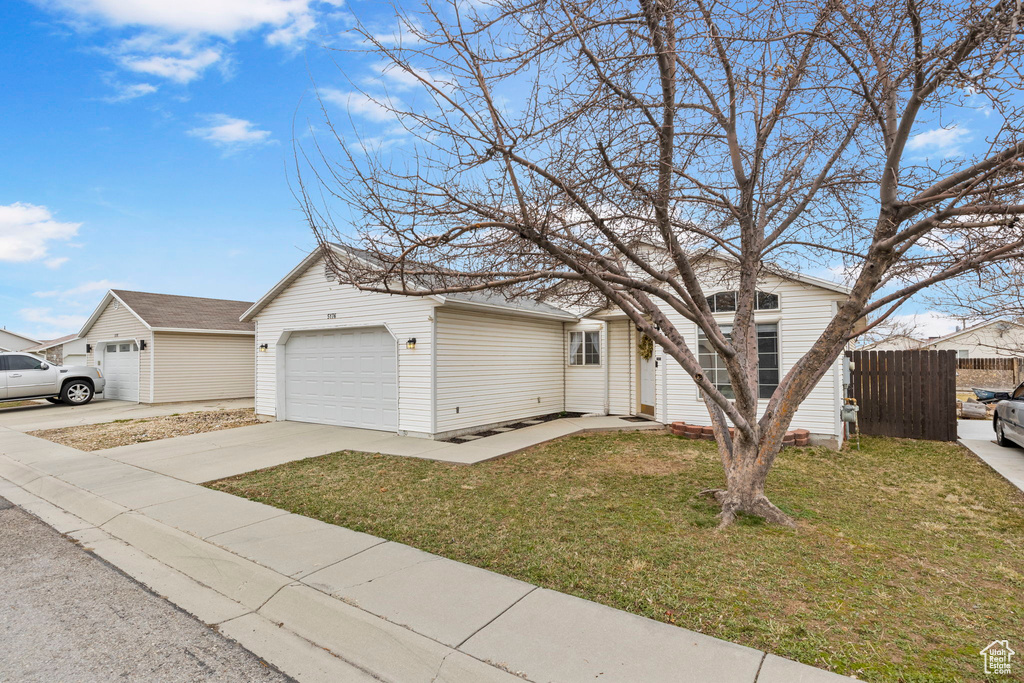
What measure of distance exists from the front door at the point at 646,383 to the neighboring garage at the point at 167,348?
15590 millimetres

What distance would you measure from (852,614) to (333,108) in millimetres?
5348

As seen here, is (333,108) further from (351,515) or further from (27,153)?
(27,153)

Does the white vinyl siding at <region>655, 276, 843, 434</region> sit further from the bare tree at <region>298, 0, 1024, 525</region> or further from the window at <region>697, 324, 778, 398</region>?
the bare tree at <region>298, 0, 1024, 525</region>

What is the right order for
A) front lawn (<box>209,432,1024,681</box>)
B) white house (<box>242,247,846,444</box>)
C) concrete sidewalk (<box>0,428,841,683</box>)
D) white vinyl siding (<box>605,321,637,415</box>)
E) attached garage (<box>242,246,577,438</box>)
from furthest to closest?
white vinyl siding (<box>605,321,637,415</box>) → attached garage (<box>242,246,577,438</box>) → white house (<box>242,247,846,444</box>) → front lawn (<box>209,432,1024,681</box>) → concrete sidewalk (<box>0,428,841,683</box>)

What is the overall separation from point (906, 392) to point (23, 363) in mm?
24692

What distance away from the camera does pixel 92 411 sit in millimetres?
15266

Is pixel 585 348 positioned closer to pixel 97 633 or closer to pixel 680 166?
pixel 680 166

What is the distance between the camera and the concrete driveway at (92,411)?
41.9 feet

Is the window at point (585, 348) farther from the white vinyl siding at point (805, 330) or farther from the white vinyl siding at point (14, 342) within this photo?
the white vinyl siding at point (14, 342)

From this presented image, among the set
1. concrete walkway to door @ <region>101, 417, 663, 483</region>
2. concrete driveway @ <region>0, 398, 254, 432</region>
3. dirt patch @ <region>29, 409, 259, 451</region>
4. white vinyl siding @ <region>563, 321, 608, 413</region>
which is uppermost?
white vinyl siding @ <region>563, 321, 608, 413</region>

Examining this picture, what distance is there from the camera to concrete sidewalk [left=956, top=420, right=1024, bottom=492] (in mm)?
7004

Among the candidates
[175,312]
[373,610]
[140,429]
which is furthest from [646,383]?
[175,312]

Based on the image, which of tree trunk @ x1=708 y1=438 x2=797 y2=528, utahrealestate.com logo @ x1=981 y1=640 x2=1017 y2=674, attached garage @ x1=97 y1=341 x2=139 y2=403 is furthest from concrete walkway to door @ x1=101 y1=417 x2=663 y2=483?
attached garage @ x1=97 y1=341 x2=139 y2=403

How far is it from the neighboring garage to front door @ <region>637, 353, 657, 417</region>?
15590mm
